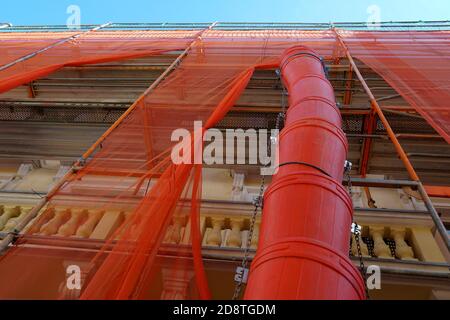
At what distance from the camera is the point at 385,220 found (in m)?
5.72

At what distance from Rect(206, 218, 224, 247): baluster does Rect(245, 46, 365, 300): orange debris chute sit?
1985 millimetres

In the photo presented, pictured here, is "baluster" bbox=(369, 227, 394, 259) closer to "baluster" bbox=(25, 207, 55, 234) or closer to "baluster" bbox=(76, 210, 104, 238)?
"baluster" bbox=(76, 210, 104, 238)

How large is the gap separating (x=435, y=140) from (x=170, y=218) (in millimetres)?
5382

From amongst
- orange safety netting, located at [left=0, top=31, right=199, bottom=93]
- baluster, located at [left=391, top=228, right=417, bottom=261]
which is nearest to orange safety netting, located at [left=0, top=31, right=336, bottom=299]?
orange safety netting, located at [left=0, top=31, right=199, bottom=93]

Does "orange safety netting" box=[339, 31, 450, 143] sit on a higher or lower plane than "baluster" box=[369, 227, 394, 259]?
higher

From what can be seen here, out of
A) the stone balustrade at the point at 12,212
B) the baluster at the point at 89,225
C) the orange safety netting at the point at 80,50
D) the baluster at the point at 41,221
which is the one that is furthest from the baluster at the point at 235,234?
the orange safety netting at the point at 80,50

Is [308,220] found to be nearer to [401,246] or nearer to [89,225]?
[401,246]

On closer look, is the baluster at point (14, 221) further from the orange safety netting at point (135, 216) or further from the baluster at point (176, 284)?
the baluster at point (176, 284)

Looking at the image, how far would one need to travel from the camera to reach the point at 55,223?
4.91 metres

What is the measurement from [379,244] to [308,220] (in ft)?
9.78

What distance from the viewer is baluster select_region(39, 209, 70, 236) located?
434 centimetres

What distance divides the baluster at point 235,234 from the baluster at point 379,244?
1.66 metres

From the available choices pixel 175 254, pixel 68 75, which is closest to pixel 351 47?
pixel 68 75

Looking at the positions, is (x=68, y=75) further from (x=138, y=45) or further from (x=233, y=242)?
(x=233, y=242)
